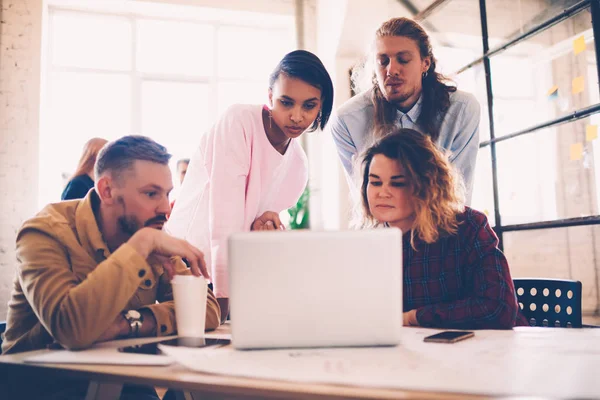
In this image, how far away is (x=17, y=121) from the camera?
418 centimetres

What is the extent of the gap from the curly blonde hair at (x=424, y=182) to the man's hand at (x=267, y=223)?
26 cm

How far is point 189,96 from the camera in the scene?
16.8 feet

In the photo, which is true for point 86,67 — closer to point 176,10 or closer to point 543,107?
point 176,10

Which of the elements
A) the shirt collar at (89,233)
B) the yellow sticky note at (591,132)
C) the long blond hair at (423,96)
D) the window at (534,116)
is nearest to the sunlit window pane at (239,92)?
the window at (534,116)

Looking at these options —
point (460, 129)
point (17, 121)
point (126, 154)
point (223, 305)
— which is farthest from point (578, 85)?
point (17, 121)

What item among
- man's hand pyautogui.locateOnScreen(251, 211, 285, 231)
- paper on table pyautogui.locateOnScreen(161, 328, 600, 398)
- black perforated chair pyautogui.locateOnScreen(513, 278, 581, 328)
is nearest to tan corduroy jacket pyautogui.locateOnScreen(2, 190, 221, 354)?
paper on table pyautogui.locateOnScreen(161, 328, 600, 398)

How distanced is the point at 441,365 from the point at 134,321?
59 centimetres

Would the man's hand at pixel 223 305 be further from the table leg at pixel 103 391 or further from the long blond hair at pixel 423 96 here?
the long blond hair at pixel 423 96

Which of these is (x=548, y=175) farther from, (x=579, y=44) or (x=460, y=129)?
(x=460, y=129)

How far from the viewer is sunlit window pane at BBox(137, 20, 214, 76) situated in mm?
5016

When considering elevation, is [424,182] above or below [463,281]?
above

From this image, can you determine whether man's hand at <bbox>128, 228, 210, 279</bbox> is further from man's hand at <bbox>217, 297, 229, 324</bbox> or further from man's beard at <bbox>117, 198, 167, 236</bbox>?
man's hand at <bbox>217, 297, 229, 324</bbox>

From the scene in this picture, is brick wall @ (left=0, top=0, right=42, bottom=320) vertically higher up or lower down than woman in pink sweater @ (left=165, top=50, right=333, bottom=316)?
higher up

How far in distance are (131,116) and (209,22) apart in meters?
1.23
